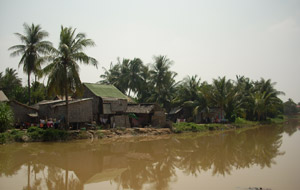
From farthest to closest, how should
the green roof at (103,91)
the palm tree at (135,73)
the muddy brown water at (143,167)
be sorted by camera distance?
the palm tree at (135,73), the green roof at (103,91), the muddy brown water at (143,167)

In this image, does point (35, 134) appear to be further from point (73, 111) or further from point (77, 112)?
point (77, 112)

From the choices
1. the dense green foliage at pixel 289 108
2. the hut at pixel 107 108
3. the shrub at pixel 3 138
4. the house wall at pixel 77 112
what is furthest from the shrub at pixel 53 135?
the dense green foliage at pixel 289 108

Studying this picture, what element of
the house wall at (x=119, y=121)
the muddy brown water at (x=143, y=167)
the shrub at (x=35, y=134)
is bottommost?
the muddy brown water at (x=143, y=167)

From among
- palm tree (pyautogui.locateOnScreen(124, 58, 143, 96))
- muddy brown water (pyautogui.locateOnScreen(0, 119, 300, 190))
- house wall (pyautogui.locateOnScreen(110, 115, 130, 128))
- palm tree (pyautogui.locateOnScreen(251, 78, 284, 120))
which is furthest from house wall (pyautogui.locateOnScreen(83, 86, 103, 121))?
palm tree (pyautogui.locateOnScreen(251, 78, 284, 120))

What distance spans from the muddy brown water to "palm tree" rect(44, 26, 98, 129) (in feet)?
13.3

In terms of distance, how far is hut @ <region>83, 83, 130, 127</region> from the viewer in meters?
19.9

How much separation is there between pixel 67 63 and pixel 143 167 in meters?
9.91

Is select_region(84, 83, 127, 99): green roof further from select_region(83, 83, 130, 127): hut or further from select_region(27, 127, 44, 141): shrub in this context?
select_region(27, 127, 44, 141): shrub

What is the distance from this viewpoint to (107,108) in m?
20.0

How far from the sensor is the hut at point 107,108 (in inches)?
783

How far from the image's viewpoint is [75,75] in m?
16.4

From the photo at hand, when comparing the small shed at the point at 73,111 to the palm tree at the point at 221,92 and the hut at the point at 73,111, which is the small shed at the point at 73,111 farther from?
the palm tree at the point at 221,92

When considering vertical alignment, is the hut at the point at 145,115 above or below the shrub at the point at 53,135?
above

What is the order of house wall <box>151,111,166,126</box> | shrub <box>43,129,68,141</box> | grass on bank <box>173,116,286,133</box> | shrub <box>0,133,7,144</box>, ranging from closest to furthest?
shrub <box>0,133,7,144</box>, shrub <box>43,129,68,141</box>, house wall <box>151,111,166,126</box>, grass on bank <box>173,116,286,133</box>
